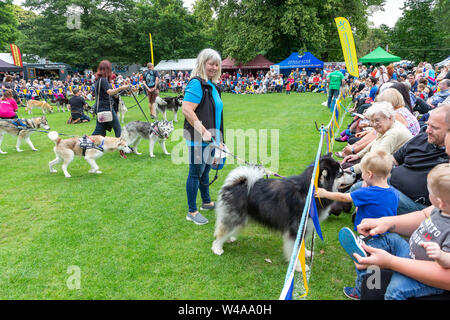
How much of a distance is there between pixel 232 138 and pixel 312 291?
6.27 m

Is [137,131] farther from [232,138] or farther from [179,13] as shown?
[179,13]

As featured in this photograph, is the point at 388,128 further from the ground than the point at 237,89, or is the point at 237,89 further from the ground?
the point at 237,89

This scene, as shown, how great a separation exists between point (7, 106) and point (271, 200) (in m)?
8.13

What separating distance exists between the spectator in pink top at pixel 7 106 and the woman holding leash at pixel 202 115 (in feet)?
22.4

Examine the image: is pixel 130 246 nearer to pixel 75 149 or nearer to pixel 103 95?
pixel 75 149

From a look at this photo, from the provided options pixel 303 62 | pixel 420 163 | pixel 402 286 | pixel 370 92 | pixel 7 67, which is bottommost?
pixel 402 286

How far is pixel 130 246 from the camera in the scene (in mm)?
3287

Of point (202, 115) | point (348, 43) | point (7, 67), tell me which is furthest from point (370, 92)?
point (7, 67)

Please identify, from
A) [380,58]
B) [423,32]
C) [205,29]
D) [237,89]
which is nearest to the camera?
[380,58]

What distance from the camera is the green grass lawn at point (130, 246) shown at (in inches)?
103

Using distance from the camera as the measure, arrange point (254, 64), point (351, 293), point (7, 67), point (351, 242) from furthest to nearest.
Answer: point (254, 64) → point (7, 67) → point (351, 293) → point (351, 242)

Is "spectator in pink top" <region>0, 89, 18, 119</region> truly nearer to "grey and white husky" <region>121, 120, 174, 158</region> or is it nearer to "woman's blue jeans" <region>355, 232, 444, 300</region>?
"grey and white husky" <region>121, 120, 174, 158</region>

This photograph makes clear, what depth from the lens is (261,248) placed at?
3.29 m

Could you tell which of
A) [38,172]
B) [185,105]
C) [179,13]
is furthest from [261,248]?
[179,13]
